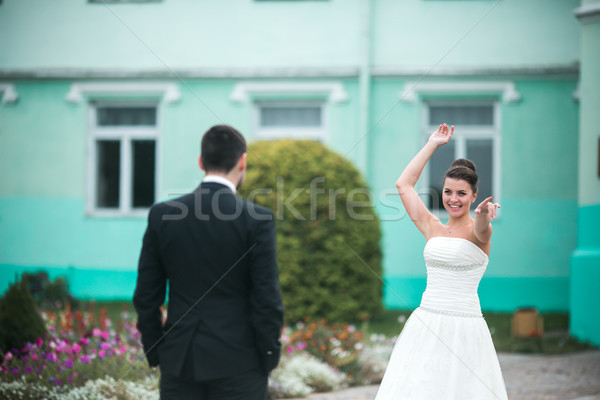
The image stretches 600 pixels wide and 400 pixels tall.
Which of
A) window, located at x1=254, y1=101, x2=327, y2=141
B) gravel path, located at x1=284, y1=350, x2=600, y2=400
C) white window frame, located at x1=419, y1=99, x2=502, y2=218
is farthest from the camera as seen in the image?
window, located at x1=254, y1=101, x2=327, y2=141

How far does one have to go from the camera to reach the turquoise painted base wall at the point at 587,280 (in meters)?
7.78

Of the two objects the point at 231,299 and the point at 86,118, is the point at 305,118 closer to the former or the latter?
the point at 86,118

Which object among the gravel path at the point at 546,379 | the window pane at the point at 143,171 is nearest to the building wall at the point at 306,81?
the window pane at the point at 143,171

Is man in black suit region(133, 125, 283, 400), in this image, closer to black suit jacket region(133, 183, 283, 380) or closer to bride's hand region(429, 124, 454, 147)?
black suit jacket region(133, 183, 283, 380)

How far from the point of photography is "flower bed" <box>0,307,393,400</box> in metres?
4.71

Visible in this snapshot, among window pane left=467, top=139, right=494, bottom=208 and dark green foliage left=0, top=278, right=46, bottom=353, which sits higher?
window pane left=467, top=139, right=494, bottom=208

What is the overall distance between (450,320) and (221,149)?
5.48 feet

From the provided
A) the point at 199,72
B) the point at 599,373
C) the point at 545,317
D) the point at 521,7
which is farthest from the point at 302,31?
the point at 599,373

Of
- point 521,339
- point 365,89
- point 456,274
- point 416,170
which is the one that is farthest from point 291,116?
point 456,274

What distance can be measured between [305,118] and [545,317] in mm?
4933

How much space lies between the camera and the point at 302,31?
34.6 ft

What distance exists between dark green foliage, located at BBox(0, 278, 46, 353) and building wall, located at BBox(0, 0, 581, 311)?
5.20 metres

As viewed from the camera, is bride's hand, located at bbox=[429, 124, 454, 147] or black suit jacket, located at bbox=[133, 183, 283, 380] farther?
bride's hand, located at bbox=[429, 124, 454, 147]

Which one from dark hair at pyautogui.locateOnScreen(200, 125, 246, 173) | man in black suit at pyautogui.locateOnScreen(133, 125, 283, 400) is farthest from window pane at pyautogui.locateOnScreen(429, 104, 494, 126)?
man in black suit at pyautogui.locateOnScreen(133, 125, 283, 400)
